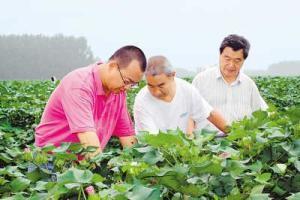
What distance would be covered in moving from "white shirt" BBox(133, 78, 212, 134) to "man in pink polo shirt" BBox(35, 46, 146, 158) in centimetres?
38

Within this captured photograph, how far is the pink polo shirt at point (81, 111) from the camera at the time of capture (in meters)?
2.70

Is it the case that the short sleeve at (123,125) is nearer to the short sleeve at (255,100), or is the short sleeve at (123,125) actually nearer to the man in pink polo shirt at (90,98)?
the man in pink polo shirt at (90,98)

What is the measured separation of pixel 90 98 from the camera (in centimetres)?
276

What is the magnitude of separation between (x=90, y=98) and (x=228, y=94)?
1.82 meters

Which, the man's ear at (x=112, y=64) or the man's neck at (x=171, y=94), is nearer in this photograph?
the man's ear at (x=112, y=64)

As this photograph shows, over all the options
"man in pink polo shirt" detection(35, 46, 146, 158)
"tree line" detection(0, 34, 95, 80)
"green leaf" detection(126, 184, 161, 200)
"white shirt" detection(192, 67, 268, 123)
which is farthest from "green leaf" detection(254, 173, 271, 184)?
"tree line" detection(0, 34, 95, 80)

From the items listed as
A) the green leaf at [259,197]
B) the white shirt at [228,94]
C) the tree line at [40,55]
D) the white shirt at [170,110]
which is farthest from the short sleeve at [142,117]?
the tree line at [40,55]

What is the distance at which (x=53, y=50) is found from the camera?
6688cm

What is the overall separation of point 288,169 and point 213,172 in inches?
16.7

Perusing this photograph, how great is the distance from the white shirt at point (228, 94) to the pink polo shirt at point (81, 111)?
123 cm

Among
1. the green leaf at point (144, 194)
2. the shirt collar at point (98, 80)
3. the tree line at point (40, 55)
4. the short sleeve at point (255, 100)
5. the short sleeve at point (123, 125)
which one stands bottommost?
the tree line at point (40, 55)

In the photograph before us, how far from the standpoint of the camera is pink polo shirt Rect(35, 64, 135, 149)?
2.70m

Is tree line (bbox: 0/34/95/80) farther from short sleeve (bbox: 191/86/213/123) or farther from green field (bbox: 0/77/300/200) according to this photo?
green field (bbox: 0/77/300/200)

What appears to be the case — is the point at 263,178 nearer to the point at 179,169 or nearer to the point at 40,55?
Answer: the point at 179,169
